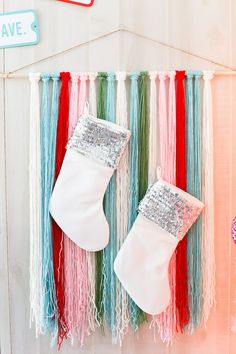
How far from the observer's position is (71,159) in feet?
3.58

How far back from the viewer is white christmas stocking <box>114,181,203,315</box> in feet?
3.50

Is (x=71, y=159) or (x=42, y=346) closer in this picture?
(x=71, y=159)

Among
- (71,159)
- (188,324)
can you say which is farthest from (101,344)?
(71,159)

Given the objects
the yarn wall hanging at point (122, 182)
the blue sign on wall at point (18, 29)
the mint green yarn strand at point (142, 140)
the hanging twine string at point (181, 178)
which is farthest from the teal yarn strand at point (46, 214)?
the hanging twine string at point (181, 178)

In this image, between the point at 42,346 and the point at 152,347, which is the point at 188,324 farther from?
the point at 42,346

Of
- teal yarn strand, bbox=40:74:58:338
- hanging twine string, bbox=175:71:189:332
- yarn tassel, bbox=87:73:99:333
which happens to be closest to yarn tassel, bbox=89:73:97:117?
yarn tassel, bbox=87:73:99:333

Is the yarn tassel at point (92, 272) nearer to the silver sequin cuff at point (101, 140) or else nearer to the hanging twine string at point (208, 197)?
the silver sequin cuff at point (101, 140)

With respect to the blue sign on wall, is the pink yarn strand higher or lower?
lower

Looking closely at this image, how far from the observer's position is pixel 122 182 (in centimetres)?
112

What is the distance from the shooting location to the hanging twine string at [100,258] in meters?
1.11

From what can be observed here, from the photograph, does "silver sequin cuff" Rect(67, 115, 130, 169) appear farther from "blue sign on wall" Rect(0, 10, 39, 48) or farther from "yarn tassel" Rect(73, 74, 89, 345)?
"blue sign on wall" Rect(0, 10, 39, 48)

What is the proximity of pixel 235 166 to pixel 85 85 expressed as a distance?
0.49m

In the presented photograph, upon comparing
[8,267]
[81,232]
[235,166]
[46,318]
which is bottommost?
[46,318]

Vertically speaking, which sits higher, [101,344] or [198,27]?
[198,27]
